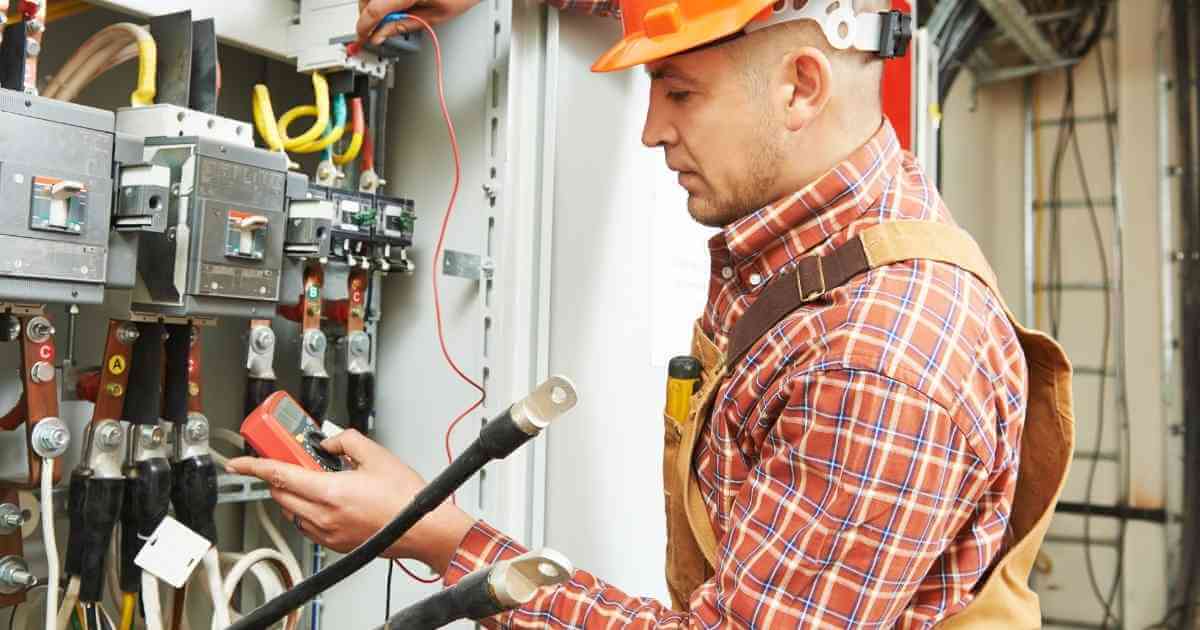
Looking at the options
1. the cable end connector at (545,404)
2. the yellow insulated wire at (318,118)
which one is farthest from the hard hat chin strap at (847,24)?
the yellow insulated wire at (318,118)

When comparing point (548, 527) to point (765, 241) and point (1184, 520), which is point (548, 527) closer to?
point (765, 241)

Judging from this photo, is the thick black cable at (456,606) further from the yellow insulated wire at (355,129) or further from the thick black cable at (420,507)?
the yellow insulated wire at (355,129)

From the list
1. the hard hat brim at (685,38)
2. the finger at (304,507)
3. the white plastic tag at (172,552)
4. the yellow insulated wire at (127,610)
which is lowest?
the yellow insulated wire at (127,610)

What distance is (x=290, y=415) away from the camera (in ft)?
3.36

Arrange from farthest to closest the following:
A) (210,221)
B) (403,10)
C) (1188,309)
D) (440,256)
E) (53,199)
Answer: (1188,309) < (440,256) < (403,10) < (210,221) < (53,199)

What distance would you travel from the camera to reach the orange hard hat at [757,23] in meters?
0.92

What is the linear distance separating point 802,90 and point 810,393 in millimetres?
305

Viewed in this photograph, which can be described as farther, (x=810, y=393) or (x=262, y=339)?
(x=262, y=339)

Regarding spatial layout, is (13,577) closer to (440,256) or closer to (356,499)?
(356,499)

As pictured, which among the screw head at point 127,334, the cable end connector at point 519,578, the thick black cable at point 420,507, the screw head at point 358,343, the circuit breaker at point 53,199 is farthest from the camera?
the screw head at point 358,343

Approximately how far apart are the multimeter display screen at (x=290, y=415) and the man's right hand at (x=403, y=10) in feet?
1.44

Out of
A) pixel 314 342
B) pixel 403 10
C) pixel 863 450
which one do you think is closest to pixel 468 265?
pixel 314 342

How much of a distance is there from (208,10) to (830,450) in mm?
842

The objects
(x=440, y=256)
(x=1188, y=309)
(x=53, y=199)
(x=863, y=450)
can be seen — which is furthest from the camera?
(x=1188, y=309)
